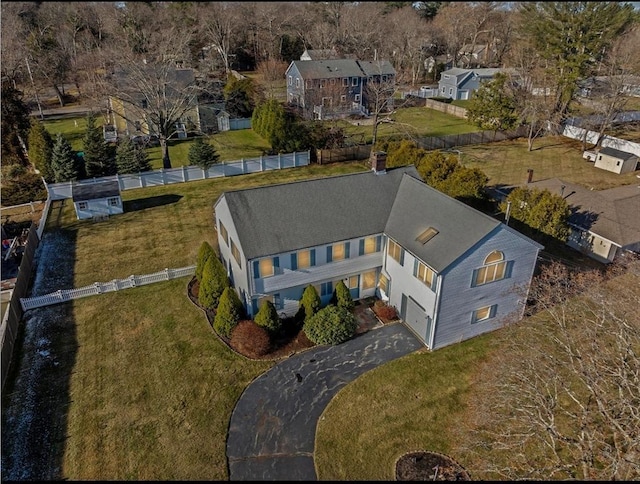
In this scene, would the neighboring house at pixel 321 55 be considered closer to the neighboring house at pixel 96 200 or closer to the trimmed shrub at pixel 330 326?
the neighboring house at pixel 96 200

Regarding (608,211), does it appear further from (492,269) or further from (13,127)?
(13,127)

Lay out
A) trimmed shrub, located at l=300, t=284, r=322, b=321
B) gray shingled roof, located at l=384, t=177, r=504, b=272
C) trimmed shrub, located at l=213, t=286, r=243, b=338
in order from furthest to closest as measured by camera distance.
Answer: trimmed shrub, located at l=300, t=284, r=322, b=321 < trimmed shrub, located at l=213, t=286, r=243, b=338 < gray shingled roof, located at l=384, t=177, r=504, b=272

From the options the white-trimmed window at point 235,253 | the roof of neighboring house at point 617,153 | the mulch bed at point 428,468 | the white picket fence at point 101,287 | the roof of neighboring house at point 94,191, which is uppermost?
the white-trimmed window at point 235,253

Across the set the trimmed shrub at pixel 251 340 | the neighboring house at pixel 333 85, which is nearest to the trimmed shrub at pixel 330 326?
the trimmed shrub at pixel 251 340

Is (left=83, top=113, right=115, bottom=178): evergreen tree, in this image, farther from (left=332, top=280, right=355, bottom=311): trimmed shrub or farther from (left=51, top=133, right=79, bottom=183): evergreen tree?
(left=332, top=280, right=355, bottom=311): trimmed shrub

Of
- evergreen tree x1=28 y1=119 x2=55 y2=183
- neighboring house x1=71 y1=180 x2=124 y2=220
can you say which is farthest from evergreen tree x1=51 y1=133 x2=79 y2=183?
neighboring house x1=71 y1=180 x2=124 y2=220

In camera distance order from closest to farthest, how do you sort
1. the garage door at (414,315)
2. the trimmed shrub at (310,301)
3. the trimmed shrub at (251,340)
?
the trimmed shrub at (251,340), the garage door at (414,315), the trimmed shrub at (310,301)

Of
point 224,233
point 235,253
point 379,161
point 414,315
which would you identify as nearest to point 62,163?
point 224,233
